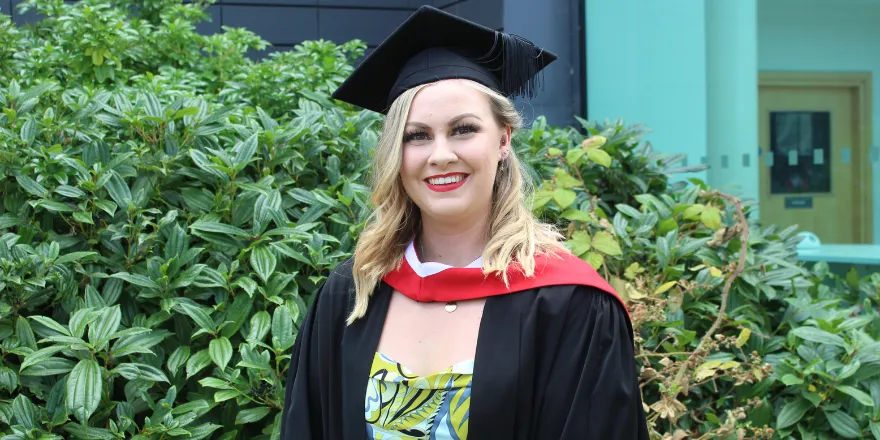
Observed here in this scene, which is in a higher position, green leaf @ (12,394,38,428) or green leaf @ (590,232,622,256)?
green leaf @ (590,232,622,256)

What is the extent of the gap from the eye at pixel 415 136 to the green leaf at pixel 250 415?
115 cm

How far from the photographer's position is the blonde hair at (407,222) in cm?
187

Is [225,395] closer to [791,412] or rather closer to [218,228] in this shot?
[218,228]

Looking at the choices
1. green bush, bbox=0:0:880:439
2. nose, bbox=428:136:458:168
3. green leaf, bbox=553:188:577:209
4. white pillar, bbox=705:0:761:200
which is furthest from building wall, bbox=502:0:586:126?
nose, bbox=428:136:458:168

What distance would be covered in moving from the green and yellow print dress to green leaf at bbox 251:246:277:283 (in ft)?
3.24

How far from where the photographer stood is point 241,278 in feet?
8.95

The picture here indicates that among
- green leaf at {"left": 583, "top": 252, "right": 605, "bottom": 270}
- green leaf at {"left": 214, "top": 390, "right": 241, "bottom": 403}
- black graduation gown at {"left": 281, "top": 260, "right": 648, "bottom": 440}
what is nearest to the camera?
black graduation gown at {"left": 281, "top": 260, "right": 648, "bottom": 440}

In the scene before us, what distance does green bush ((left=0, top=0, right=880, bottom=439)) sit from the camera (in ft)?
8.49

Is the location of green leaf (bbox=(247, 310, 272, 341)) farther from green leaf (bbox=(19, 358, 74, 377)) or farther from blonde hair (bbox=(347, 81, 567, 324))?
blonde hair (bbox=(347, 81, 567, 324))

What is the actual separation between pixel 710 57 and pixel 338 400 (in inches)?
165

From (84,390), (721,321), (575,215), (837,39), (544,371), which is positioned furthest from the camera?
(837,39)

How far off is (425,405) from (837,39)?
14.1ft

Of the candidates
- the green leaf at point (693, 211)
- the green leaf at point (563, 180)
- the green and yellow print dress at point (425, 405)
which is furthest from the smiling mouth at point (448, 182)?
the green leaf at point (693, 211)

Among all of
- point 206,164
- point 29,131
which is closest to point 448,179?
point 206,164
